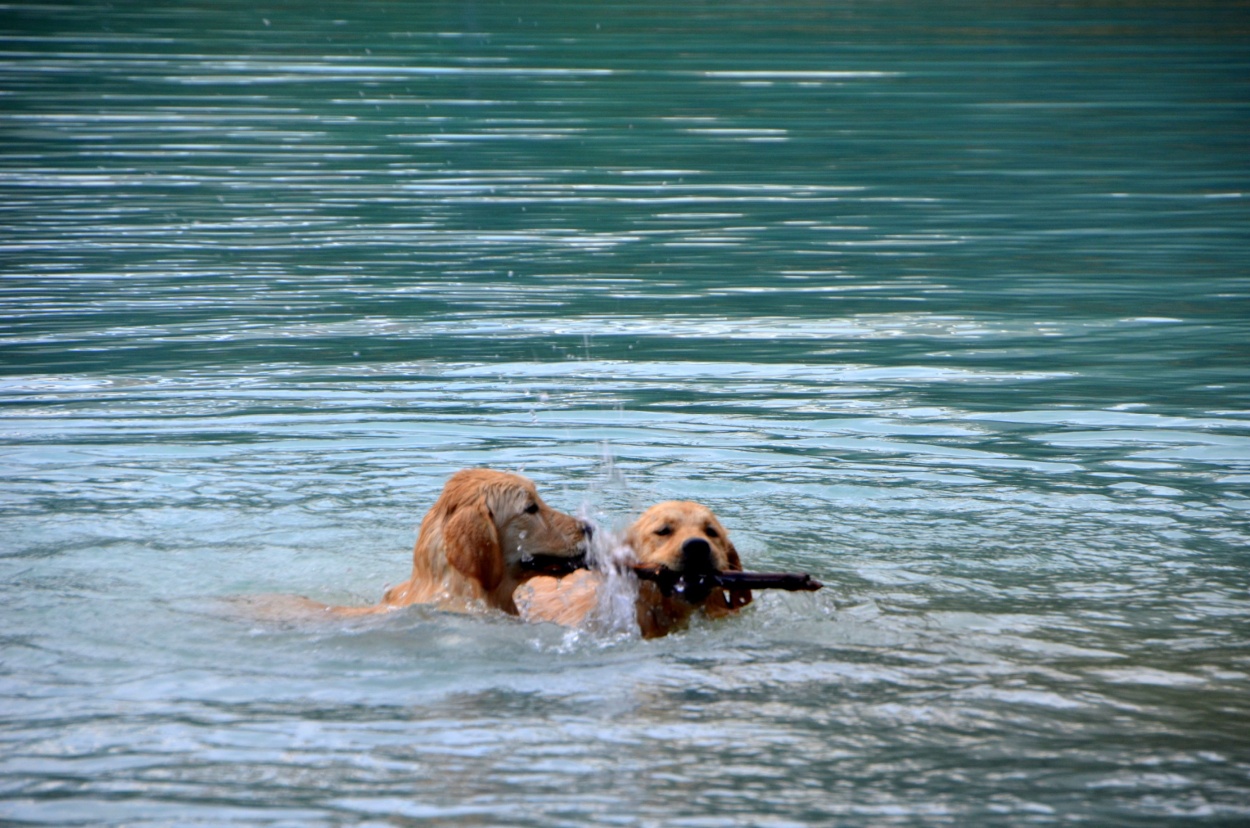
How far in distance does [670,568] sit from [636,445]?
105 inches

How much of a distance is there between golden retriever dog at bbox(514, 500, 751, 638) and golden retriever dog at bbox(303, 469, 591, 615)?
0.24 m

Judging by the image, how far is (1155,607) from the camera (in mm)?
6785

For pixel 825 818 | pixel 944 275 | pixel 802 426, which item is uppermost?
pixel 944 275

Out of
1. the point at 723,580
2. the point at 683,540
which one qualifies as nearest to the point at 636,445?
the point at 683,540

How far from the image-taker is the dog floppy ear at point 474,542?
6.61m

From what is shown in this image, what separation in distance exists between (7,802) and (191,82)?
23.5 m

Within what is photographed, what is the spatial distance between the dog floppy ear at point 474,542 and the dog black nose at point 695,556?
75 centimetres

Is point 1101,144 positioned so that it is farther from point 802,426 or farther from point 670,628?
point 670,628

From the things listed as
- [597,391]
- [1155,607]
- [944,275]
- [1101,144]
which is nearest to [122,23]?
[1101,144]

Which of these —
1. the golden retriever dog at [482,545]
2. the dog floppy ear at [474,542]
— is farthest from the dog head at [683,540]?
the dog floppy ear at [474,542]

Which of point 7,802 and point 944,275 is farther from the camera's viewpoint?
point 944,275

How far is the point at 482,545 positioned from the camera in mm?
6637

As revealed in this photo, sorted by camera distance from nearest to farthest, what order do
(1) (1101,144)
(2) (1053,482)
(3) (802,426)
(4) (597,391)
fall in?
(2) (1053,482), (3) (802,426), (4) (597,391), (1) (1101,144)

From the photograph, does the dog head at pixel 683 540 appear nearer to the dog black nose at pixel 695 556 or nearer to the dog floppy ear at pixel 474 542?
the dog black nose at pixel 695 556
